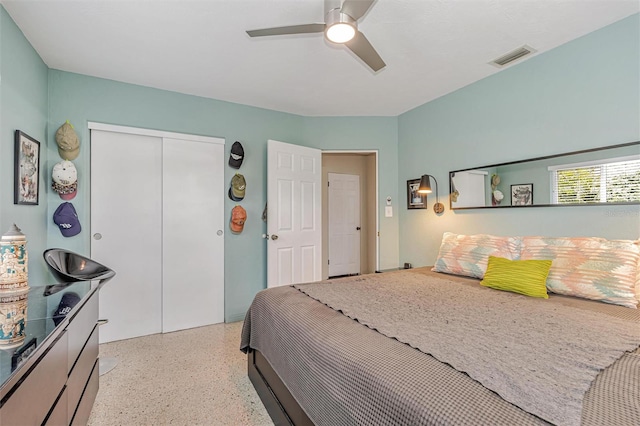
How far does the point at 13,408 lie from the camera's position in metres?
0.79

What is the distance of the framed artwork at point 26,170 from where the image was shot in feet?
6.58

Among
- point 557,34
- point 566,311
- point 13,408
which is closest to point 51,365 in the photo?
point 13,408

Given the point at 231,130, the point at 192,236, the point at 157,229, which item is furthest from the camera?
the point at 231,130

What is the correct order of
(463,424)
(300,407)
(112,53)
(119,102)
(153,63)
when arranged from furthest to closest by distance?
(119,102), (153,63), (112,53), (300,407), (463,424)

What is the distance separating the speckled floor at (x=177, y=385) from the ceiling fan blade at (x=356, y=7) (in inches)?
91.8

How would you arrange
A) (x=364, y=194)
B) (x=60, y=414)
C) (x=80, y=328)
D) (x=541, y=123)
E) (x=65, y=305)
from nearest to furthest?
(x=60, y=414)
(x=65, y=305)
(x=80, y=328)
(x=541, y=123)
(x=364, y=194)

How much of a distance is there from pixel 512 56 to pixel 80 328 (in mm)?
3447

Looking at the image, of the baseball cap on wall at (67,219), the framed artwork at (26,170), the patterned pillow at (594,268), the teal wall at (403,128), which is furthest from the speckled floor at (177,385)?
the patterned pillow at (594,268)

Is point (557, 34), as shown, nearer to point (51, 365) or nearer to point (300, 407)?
point (300, 407)

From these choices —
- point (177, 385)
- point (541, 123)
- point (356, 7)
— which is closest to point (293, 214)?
point (177, 385)

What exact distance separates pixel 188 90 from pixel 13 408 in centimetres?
299

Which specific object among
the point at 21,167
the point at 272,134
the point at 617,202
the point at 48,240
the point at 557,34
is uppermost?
the point at 557,34

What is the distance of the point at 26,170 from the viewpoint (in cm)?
214

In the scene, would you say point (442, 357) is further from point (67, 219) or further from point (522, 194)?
point (67, 219)
